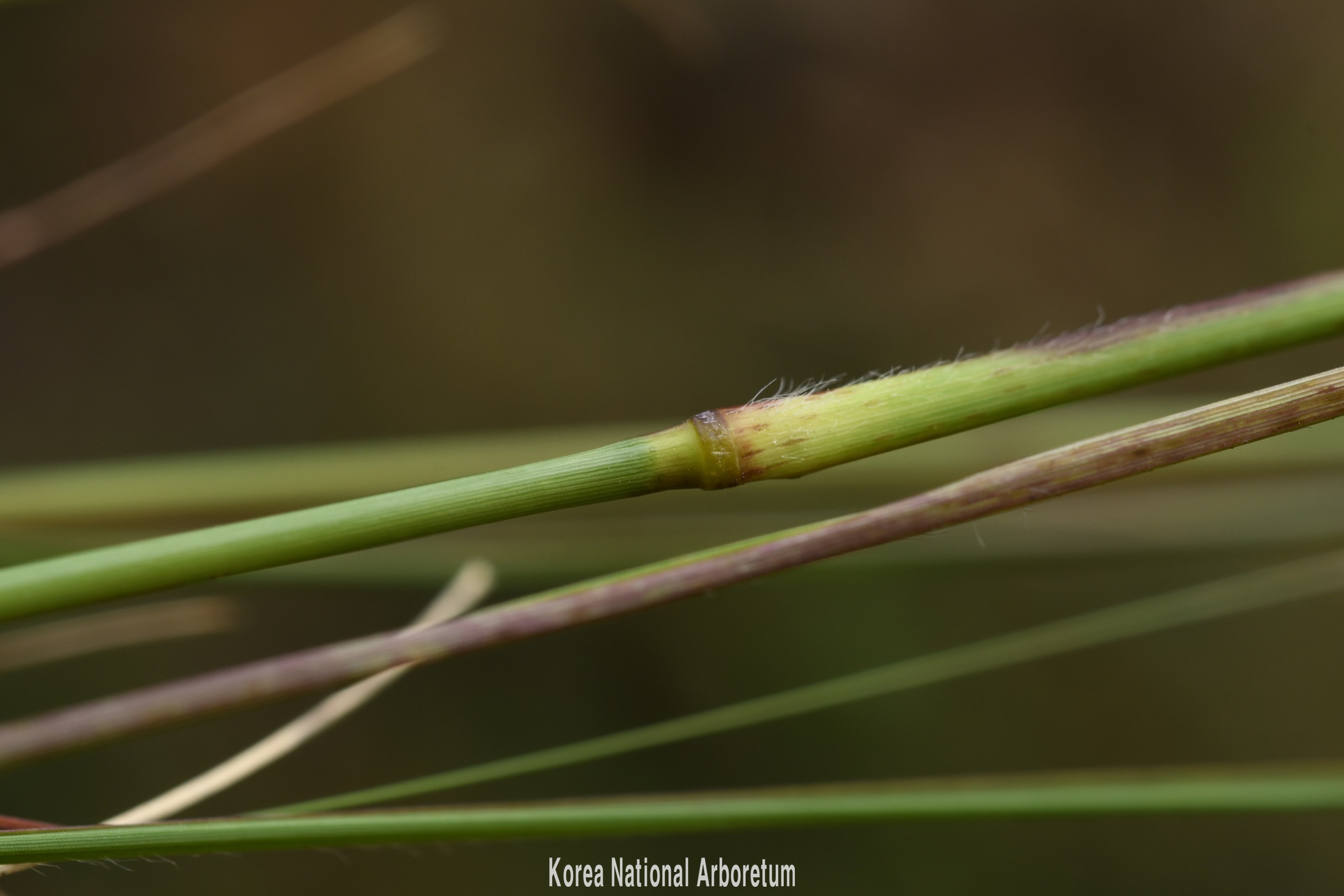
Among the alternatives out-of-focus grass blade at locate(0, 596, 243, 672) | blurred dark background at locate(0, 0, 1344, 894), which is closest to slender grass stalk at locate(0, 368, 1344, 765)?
out-of-focus grass blade at locate(0, 596, 243, 672)

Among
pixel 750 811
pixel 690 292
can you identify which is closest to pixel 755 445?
pixel 750 811

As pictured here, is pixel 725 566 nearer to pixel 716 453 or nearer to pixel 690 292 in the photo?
pixel 716 453

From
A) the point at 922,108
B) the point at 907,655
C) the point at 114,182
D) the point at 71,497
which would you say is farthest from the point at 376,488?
the point at 922,108

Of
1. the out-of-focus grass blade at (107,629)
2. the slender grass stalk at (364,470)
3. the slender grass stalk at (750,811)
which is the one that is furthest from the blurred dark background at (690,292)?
the slender grass stalk at (750,811)

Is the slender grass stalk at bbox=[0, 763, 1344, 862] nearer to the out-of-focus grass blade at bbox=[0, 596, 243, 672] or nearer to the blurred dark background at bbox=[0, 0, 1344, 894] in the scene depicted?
the out-of-focus grass blade at bbox=[0, 596, 243, 672]

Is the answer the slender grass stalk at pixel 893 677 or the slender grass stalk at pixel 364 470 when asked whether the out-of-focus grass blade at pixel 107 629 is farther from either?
the slender grass stalk at pixel 893 677

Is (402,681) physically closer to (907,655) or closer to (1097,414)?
(907,655)
